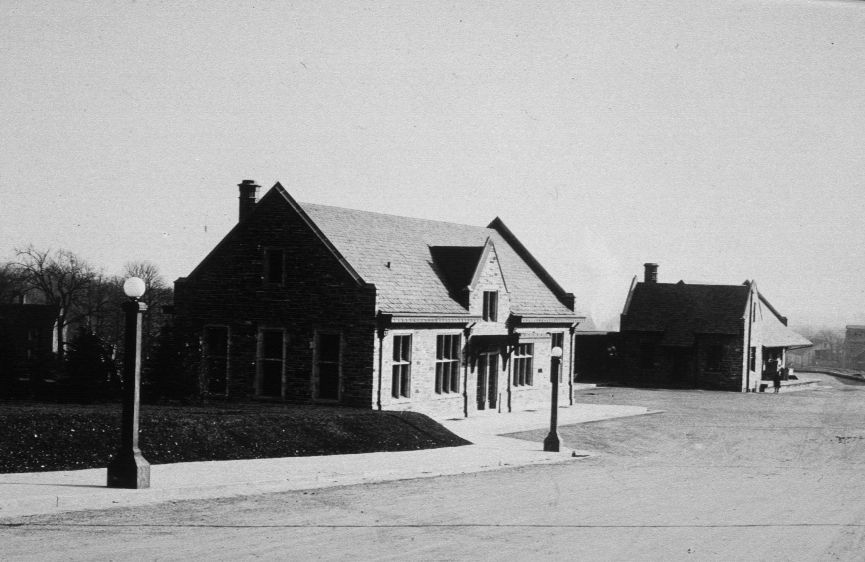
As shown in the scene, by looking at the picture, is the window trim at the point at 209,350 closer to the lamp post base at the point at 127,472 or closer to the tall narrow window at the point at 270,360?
the tall narrow window at the point at 270,360

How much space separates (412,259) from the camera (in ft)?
110

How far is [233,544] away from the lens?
40.5ft

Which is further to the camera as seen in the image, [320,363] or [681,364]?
[681,364]

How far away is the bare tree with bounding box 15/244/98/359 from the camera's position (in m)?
47.8

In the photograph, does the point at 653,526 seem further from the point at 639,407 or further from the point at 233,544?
the point at 639,407

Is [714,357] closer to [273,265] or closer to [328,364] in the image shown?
[328,364]

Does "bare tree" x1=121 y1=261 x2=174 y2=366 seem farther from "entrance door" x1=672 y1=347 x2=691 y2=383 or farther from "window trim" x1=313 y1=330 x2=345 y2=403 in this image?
"entrance door" x1=672 y1=347 x2=691 y2=383

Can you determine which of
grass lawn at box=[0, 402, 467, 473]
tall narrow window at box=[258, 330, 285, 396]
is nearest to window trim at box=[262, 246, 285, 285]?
tall narrow window at box=[258, 330, 285, 396]

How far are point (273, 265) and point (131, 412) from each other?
1425cm

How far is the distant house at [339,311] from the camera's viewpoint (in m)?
29.1

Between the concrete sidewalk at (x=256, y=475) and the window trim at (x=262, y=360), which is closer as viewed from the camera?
the concrete sidewalk at (x=256, y=475)

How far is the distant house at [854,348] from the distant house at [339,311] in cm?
5413

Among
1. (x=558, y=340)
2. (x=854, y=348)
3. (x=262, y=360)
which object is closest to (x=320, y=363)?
(x=262, y=360)

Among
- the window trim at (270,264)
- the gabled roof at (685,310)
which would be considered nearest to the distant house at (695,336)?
the gabled roof at (685,310)
